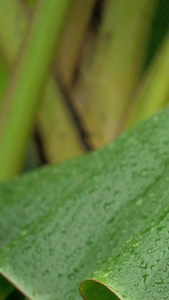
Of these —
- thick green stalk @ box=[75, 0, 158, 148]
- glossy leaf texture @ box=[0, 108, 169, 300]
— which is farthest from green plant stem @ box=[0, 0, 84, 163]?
glossy leaf texture @ box=[0, 108, 169, 300]

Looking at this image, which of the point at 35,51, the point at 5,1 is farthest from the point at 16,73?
the point at 5,1

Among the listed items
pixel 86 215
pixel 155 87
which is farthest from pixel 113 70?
pixel 86 215

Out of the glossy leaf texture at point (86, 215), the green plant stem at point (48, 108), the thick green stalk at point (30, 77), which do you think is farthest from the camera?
the green plant stem at point (48, 108)

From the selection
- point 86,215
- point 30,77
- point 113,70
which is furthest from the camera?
point 113,70

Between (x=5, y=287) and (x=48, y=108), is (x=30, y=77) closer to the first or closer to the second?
(x=48, y=108)

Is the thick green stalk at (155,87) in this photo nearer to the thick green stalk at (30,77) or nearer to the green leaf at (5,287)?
the thick green stalk at (30,77)

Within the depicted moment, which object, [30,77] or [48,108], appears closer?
[30,77]

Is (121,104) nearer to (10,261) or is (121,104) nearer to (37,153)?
(37,153)

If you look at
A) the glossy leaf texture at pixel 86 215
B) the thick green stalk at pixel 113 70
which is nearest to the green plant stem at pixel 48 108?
the thick green stalk at pixel 113 70
